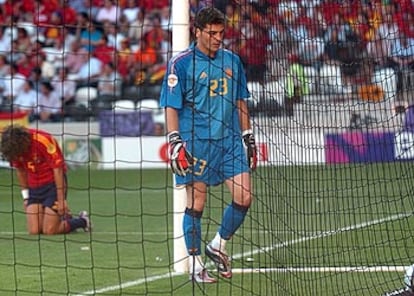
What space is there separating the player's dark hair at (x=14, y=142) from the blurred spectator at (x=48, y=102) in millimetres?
10333

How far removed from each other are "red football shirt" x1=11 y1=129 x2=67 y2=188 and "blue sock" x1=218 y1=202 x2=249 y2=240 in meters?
3.37

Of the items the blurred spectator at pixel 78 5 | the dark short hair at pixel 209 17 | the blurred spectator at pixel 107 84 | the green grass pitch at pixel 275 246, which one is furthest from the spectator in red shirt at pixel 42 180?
the blurred spectator at pixel 78 5

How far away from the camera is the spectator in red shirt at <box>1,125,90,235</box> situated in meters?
12.2

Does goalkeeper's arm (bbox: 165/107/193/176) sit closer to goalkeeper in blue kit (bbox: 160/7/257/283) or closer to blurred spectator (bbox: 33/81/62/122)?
goalkeeper in blue kit (bbox: 160/7/257/283)

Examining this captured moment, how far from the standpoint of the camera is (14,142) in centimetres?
1197

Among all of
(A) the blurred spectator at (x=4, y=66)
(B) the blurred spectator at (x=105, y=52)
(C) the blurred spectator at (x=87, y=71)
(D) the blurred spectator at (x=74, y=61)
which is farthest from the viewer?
(D) the blurred spectator at (x=74, y=61)

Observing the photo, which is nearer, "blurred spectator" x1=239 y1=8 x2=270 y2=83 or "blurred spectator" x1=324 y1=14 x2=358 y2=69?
"blurred spectator" x1=239 y1=8 x2=270 y2=83

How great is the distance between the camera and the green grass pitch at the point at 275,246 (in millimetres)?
8961

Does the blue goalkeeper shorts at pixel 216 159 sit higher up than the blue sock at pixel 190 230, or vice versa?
the blue goalkeeper shorts at pixel 216 159

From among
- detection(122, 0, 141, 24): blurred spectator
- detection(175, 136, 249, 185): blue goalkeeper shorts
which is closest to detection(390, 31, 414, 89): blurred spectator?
detection(175, 136, 249, 185): blue goalkeeper shorts

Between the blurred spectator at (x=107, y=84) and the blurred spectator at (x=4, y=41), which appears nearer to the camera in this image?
the blurred spectator at (x=107, y=84)

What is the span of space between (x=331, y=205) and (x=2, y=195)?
6.44m

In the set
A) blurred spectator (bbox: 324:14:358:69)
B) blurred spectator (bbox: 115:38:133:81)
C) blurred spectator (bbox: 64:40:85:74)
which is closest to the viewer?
blurred spectator (bbox: 324:14:358:69)

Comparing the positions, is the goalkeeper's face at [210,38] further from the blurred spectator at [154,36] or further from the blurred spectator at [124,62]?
the blurred spectator at [124,62]
